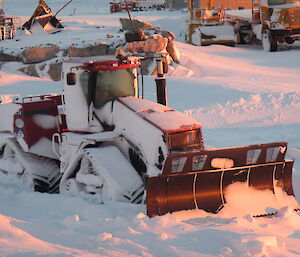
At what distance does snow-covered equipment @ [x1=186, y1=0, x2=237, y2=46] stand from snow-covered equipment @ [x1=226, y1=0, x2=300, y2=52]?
755mm

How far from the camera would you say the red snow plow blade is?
7578 millimetres

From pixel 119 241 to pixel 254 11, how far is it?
22.3 metres

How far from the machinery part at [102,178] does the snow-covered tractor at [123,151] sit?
0.04 ft

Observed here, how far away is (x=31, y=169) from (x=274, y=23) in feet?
58.0

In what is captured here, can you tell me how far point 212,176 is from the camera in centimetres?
788

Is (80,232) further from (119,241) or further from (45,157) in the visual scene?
(45,157)

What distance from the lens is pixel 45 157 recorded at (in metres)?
9.71

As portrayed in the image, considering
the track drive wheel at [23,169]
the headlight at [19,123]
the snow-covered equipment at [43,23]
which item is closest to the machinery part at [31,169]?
the track drive wheel at [23,169]

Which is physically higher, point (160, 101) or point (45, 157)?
point (160, 101)

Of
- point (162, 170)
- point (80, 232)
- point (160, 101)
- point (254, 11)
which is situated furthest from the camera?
point (254, 11)

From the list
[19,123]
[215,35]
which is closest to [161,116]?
[19,123]

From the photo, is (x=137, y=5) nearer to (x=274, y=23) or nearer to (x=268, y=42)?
(x=268, y=42)

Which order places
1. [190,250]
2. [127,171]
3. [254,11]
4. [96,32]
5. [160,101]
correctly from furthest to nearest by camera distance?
[254,11] < [96,32] < [160,101] < [127,171] < [190,250]

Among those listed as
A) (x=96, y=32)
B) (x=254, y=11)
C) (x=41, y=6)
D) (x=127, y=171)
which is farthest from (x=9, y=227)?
(x=254, y=11)
